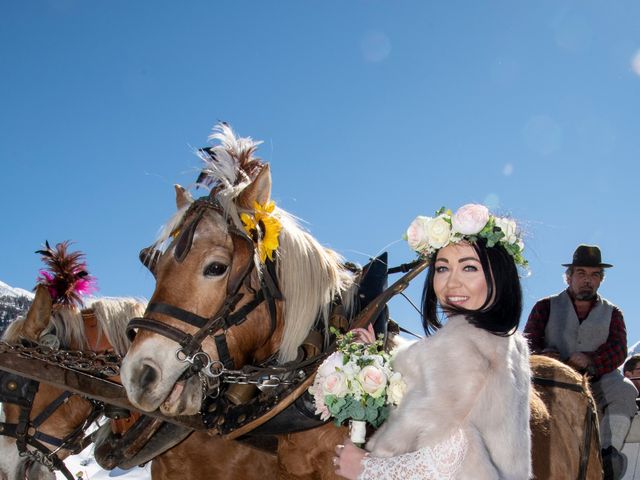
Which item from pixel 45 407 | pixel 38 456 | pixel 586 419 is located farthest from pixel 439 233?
pixel 38 456

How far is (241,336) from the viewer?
9.96ft

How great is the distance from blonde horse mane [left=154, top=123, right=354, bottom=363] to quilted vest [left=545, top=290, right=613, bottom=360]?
2530 mm

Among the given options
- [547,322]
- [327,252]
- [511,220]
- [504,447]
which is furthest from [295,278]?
[547,322]

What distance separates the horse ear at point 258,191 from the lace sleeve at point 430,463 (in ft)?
5.50

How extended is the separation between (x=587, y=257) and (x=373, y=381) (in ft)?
12.0

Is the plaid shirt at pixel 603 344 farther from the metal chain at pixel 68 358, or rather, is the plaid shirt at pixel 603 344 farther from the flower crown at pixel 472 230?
→ the metal chain at pixel 68 358

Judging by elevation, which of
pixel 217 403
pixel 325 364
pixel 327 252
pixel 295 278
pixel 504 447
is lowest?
pixel 217 403

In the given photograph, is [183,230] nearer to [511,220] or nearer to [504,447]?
[511,220]

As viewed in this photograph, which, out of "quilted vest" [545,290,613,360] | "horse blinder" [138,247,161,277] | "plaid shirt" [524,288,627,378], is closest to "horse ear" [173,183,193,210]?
"horse blinder" [138,247,161,277]

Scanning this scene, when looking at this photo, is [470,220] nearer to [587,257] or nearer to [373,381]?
[373,381]

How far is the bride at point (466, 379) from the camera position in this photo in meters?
1.99

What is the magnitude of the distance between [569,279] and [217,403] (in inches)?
143

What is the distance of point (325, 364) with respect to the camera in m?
2.47

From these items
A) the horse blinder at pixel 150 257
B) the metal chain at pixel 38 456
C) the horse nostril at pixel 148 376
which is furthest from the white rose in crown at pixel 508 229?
the metal chain at pixel 38 456
